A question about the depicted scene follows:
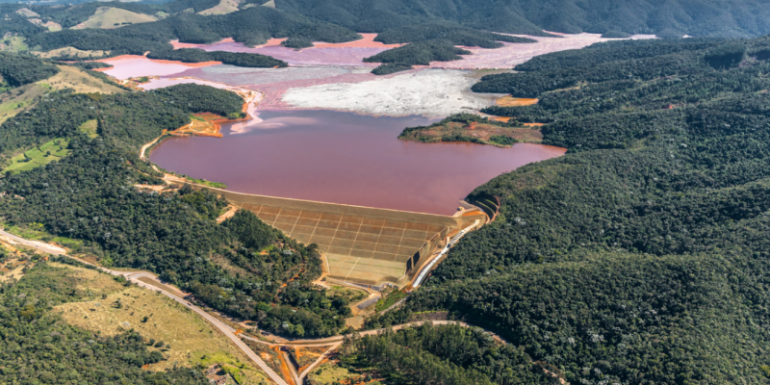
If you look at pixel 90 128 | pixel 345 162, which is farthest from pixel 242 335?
Result: pixel 90 128

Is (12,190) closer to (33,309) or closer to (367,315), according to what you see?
(33,309)

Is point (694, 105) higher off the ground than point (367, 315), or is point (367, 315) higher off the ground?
point (694, 105)

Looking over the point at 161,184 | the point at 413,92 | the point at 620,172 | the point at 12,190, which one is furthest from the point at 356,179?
the point at 413,92

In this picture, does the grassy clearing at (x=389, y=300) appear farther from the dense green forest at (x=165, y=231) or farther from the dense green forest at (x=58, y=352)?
the dense green forest at (x=58, y=352)

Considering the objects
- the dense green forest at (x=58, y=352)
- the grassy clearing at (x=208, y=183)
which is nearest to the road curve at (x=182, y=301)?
the dense green forest at (x=58, y=352)

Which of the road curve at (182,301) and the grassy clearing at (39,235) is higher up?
the road curve at (182,301)

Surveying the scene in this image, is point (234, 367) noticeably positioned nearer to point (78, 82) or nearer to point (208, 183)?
point (208, 183)

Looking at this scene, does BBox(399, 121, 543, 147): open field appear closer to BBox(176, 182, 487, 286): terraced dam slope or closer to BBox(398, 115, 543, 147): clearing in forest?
BBox(398, 115, 543, 147): clearing in forest
